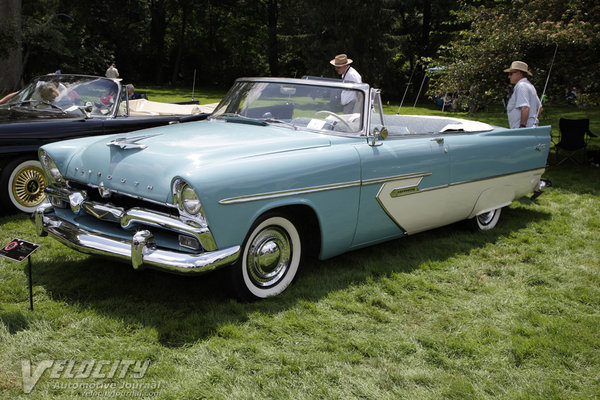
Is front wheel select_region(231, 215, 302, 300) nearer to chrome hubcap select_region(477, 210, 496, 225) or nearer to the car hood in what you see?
the car hood

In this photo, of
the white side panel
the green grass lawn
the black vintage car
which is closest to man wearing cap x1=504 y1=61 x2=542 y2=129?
the white side panel

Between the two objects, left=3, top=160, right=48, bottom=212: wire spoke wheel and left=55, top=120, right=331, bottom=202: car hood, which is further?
left=3, top=160, right=48, bottom=212: wire spoke wheel

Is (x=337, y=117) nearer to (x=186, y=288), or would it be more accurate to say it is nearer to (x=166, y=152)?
(x=166, y=152)

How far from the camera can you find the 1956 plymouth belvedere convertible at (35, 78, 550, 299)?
3.45 m

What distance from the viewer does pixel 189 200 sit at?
11.2 feet

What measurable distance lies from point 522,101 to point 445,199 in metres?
3.18

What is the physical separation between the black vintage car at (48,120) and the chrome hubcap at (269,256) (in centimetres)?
333

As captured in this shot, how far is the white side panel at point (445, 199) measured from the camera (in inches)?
182

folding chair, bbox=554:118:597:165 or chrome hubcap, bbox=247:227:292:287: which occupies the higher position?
folding chair, bbox=554:118:597:165

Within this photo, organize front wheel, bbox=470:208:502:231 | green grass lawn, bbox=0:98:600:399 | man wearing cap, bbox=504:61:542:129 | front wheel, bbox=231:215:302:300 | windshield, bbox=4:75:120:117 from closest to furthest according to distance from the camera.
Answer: green grass lawn, bbox=0:98:600:399 → front wheel, bbox=231:215:302:300 → front wheel, bbox=470:208:502:231 → windshield, bbox=4:75:120:117 → man wearing cap, bbox=504:61:542:129

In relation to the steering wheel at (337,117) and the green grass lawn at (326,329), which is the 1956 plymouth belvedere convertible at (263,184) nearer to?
the steering wheel at (337,117)

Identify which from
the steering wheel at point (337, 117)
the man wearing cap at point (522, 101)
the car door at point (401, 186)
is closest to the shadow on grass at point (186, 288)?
the car door at point (401, 186)

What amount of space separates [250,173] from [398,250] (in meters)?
2.15

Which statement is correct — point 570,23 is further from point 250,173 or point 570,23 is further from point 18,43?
point 18,43
